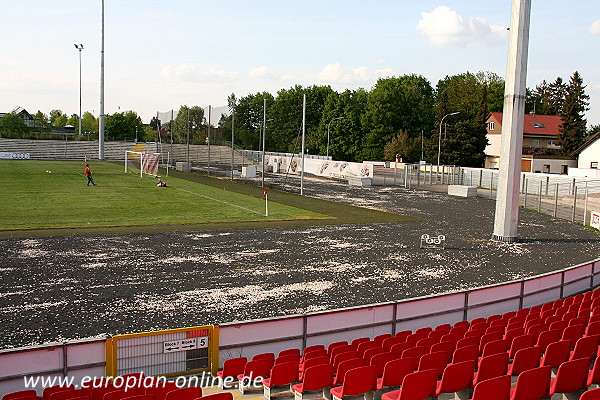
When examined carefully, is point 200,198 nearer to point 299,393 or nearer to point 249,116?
point 299,393

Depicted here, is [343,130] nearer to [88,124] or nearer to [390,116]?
[390,116]

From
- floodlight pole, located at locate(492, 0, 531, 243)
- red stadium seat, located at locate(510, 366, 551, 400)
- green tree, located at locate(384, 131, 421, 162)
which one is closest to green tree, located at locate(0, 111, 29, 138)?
green tree, located at locate(384, 131, 421, 162)

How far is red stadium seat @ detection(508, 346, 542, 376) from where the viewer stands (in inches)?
332

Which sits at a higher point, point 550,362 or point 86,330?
point 550,362

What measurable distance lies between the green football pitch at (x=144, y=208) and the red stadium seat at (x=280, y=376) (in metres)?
21.4

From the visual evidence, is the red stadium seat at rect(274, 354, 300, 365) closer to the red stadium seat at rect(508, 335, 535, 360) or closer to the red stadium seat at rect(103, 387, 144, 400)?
the red stadium seat at rect(103, 387, 144, 400)

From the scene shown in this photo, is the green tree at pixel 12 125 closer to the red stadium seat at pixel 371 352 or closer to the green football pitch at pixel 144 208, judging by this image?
the green football pitch at pixel 144 208

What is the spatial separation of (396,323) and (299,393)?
4.05 m

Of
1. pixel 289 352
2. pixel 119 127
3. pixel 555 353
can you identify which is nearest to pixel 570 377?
pixel 555 353

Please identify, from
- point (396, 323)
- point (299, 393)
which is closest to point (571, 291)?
point (396, 323)

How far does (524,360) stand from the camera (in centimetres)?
852

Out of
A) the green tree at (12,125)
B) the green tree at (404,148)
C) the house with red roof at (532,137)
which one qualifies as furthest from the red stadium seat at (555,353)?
the green tree at (12,125)

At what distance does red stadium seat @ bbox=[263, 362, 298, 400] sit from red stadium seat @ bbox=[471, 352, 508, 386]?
9.08 feet

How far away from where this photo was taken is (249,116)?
14988 cm
